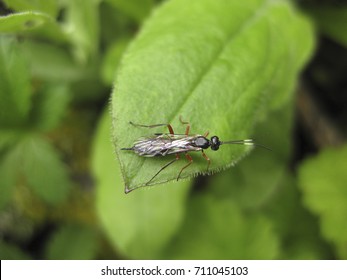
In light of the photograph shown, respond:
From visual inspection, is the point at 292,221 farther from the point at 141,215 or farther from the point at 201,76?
the point at 201,76

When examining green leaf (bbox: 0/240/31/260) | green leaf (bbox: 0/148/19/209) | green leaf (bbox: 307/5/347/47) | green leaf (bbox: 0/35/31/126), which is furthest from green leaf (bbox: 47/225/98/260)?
green leaf (bbox: 307/5/347/47)

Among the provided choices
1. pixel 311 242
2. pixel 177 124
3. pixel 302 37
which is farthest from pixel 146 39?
pixel 311 242

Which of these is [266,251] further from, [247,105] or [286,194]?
[247,105]

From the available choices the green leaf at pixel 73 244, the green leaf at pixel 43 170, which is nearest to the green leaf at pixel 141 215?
the green leaf at pixel 43 170

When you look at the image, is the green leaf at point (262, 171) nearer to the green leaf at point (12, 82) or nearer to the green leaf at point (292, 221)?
the green leaf at point (292, 221)

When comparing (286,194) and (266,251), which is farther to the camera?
(286,194)

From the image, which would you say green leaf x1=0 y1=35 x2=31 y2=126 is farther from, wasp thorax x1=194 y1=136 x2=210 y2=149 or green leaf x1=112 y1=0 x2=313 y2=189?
wasp thorax x1=194 y1=136 x2=210 y2=149

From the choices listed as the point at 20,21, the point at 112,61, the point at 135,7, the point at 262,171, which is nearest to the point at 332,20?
the point at 262,171
